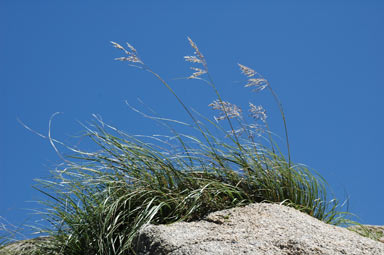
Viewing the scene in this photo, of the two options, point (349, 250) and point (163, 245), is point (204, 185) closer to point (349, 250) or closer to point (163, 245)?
point (163, 245)

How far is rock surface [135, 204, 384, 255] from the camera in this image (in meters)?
2.57

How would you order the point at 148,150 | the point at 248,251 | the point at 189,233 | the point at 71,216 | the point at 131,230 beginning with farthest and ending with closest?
the point at 148,150, the point at 71,216, the point at 131,230, the point at 189,233, the point at 248,251

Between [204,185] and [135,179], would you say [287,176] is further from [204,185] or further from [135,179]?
[135,179]

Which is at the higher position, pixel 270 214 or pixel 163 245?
pixel 270 214

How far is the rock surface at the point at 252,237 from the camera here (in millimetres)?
2572

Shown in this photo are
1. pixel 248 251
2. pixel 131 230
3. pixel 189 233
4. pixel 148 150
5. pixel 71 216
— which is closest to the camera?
pixel 248 251

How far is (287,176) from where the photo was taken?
3473 millimetres

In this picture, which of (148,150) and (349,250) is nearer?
(349,250)

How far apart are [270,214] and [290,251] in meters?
0.48

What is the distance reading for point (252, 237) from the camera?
2.70 m

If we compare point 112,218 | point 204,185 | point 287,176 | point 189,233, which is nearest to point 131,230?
point 112,218

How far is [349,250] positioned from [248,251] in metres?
0.58

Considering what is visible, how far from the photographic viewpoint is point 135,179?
328 cm

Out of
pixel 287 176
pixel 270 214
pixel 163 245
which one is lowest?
pixel 163 245
